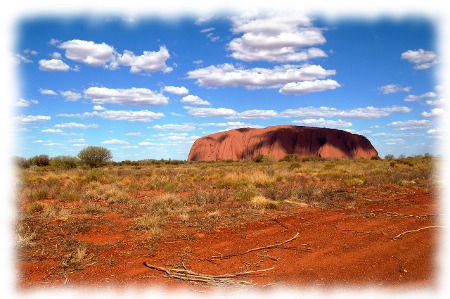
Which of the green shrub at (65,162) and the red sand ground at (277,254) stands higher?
the green shrub at (65,162)

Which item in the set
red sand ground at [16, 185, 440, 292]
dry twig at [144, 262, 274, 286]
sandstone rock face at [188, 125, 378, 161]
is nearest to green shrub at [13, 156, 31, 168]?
red sand ground at [16, 185, 440, 292]

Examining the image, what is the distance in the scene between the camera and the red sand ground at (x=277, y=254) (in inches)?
183

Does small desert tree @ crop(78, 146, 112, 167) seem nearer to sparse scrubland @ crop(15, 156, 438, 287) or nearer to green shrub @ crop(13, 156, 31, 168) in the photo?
green shrub @ crop(13, 156, 31, 168)

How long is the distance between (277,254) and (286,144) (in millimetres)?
79476

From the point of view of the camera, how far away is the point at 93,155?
38062 mm

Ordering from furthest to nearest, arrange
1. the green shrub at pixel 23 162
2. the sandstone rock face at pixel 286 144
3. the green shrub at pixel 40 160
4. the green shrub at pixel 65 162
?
1. the sandstone rock face at pixel 286 144
2. the green shrub at pixel 40 160
3. the green shrub at pixel 23 162
4. the green shrub at pixel 65 162

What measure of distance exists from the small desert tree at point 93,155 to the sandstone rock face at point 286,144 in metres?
46.2

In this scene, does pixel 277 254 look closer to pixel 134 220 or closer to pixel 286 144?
pixel 134 220

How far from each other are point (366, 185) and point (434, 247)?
9.64m

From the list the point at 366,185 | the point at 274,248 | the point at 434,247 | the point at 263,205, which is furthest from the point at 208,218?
the point at 366,185

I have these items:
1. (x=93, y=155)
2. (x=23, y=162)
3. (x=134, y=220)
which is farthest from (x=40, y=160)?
(x=134, y=220)

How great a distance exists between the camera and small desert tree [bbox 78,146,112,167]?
3759cm

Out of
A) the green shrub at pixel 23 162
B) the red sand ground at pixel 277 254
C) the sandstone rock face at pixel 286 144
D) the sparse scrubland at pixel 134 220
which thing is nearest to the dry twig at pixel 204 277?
the red sand ground at pixel 277 254

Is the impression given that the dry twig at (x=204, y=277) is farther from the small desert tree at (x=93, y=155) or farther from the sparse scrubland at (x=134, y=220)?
the small desert tree at (x=93, y=155)
